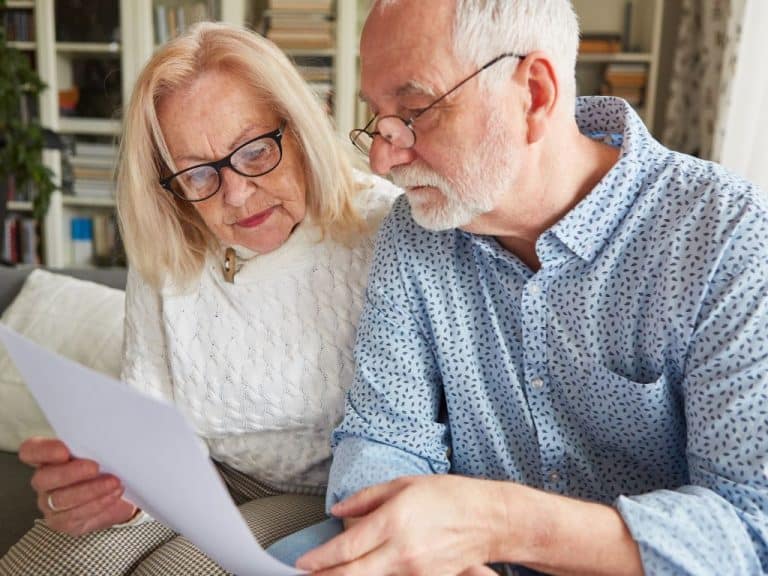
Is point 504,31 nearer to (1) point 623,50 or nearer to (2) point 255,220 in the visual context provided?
(2) point 255,220

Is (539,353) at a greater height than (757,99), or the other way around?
(757,99)

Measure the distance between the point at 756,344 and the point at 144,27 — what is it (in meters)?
3.74

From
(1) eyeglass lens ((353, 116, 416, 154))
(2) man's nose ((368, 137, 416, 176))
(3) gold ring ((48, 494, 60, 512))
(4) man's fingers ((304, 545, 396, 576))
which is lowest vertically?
(3) gold ring ((48, 494, 60, 512))

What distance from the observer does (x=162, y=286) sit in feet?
4.48

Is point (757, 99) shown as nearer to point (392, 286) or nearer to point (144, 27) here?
point (392, 286)

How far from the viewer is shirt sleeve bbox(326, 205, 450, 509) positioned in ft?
3.81

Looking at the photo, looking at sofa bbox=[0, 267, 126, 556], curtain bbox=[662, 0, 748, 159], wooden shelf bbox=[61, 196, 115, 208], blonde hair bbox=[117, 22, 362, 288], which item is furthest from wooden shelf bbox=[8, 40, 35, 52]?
blonde hair bbox=[117, 22, 362, 288]

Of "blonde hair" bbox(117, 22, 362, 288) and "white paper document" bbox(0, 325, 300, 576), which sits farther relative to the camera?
"blonde hair" bbox(117, 22, 362, 288)

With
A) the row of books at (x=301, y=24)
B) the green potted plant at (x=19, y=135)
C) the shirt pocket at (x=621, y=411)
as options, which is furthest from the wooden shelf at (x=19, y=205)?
the shirt pocket at (x=621, y=411)

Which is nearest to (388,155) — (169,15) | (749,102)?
(749,102)

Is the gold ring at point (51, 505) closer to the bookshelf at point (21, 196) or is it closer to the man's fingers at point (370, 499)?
the man's fingers at point (370, 499)

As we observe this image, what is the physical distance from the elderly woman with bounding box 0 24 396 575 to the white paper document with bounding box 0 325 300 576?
324 millimetres

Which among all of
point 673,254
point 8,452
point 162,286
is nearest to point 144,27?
point 8,452

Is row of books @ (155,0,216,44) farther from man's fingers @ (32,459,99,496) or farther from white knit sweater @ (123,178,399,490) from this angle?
man's fingers @ (32,459,99,496)
